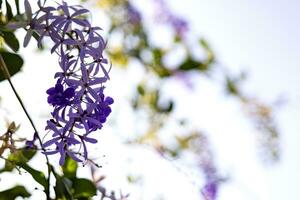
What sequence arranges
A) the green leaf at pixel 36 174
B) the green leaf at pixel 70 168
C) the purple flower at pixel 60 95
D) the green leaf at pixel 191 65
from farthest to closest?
the green leaf at pixel 191 65 → the green leaf at pixel 70 168 → the green leaf at pixel 36 174 → the purple flower at pixel 60 95

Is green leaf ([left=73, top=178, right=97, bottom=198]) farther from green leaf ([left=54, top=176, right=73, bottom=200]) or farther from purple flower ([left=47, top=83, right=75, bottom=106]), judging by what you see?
purple flower ([left=47, top=83, right=75, bottom=106])

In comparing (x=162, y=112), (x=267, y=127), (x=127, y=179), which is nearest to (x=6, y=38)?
(x=127, y=179)

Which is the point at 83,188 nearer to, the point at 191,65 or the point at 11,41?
the point at 11,41

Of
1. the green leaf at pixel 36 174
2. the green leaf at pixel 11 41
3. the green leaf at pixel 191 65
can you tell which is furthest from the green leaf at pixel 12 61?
the green leaf at pixel 191 65

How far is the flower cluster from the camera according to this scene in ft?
1.91

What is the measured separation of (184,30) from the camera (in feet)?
7.82

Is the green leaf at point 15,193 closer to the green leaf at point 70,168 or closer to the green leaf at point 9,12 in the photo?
the green leaf at point 70,168


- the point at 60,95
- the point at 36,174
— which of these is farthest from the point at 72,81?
the point at 36,174

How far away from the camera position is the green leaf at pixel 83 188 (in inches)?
31.3

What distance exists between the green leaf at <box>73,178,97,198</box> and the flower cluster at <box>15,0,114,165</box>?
7.4 inches

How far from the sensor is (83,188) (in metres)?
0.80

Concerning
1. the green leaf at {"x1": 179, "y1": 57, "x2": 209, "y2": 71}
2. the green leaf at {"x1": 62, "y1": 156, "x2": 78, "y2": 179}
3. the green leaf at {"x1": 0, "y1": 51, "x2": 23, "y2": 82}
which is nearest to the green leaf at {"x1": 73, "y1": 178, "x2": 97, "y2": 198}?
the green leaf at {"x1": 62, "y1": 156, "x2": 78, "y2": 179}

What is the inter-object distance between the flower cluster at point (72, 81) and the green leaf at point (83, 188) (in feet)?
0.61

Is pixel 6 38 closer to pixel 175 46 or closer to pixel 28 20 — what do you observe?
pixel 28 20
